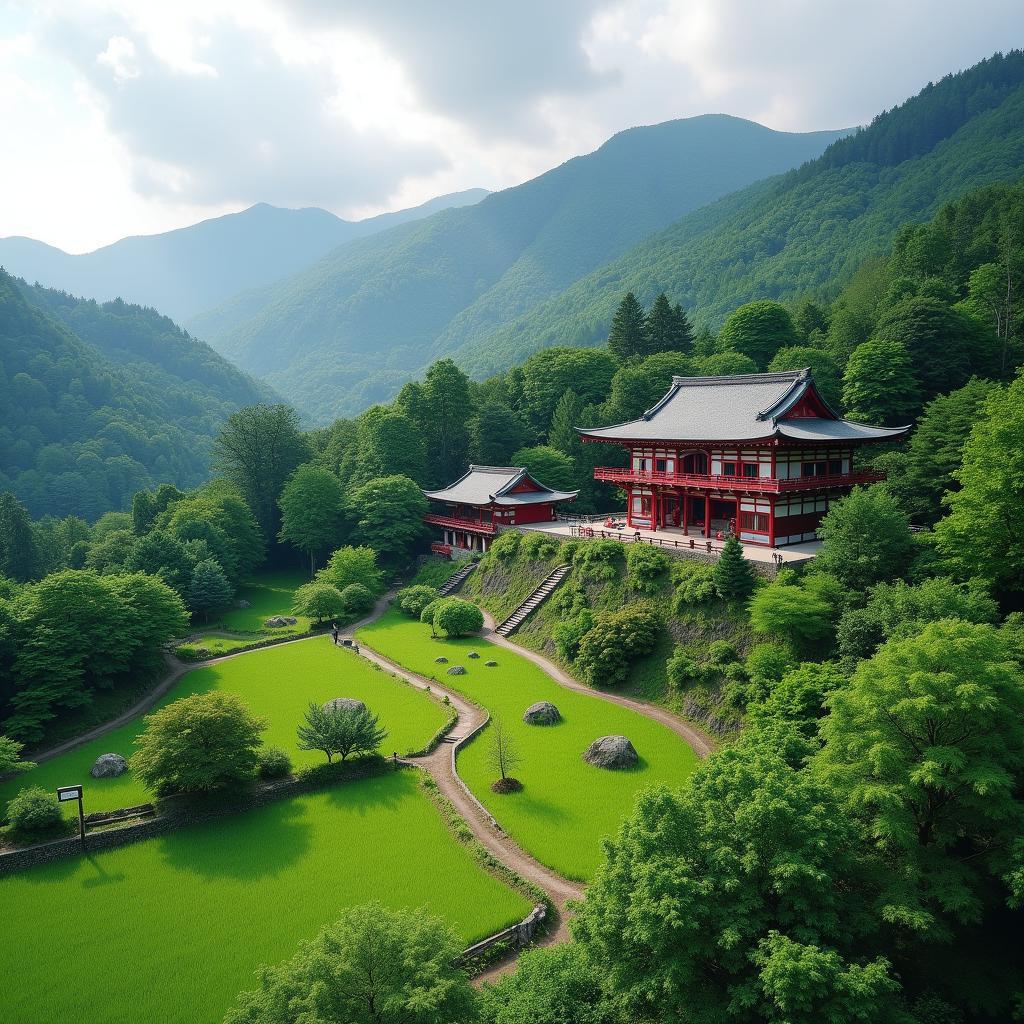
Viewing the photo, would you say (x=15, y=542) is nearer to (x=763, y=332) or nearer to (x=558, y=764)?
(x=558, y=764)

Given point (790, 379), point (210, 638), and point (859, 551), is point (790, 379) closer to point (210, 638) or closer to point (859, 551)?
point (859, 551)

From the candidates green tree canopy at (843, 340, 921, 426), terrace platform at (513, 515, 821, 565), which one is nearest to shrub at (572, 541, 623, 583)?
terrace platform at (513, 515, 821, 565)

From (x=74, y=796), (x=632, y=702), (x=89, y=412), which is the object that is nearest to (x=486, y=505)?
(x=632, y=702)

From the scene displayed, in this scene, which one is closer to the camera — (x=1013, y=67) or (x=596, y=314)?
(x=1013, y=67)

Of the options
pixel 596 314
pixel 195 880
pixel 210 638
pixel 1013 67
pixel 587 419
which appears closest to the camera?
pixel 195 880

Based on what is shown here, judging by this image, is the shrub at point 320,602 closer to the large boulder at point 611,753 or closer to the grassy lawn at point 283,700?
the grassy lawn at point 283,700

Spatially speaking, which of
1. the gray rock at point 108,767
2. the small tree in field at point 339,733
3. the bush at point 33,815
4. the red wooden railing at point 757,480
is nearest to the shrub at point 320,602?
the gray rock at point 108,767

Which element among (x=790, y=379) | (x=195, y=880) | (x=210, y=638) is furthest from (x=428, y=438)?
(x=195, y=880)
